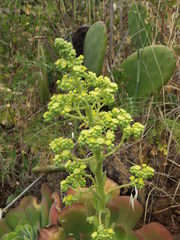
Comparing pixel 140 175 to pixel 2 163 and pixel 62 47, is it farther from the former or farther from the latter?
pixel 2 163

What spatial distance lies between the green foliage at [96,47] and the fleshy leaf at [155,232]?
940 mm

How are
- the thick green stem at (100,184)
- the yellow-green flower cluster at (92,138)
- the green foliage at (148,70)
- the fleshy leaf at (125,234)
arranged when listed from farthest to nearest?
the green foliage at (148,70) → the fleshy leaf at (125,234) → the thick green stem at (100,184) → the yellow-green flower cluster at (92,138)

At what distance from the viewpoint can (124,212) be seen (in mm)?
1658

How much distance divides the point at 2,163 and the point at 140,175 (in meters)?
1.06

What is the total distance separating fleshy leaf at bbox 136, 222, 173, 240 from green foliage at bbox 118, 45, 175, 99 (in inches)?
32.3

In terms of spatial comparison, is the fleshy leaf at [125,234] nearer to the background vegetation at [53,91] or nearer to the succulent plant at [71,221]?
the succulent plant at [71,221]

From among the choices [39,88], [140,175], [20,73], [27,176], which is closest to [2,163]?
[27,176]

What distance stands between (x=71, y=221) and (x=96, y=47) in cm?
98

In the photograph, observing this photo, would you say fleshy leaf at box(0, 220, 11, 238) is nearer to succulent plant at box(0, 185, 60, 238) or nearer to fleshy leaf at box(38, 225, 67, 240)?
succulent plant at box(0, 185, 60, 238)

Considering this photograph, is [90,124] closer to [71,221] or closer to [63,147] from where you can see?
[63,147]

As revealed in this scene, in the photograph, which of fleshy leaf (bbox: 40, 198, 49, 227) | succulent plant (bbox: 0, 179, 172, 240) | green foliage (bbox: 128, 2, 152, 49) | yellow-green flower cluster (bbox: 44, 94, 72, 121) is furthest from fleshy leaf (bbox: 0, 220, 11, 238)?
green foliage (bbox: 128, 2, 152, 49)

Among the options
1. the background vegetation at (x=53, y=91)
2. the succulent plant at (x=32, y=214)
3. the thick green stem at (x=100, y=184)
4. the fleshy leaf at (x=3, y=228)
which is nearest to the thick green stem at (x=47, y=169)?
the background vegetation at (x=53, y=91)

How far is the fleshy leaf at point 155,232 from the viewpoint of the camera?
159cm

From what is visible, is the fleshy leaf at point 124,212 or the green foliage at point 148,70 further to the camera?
the green foliage at point 148,70
